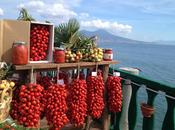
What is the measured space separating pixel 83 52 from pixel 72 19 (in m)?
0.42

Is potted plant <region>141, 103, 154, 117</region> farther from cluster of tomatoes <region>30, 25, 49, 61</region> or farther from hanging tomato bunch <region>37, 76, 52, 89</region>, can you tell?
cluster of tomatoes <region>30, 25, 49, 61</region>

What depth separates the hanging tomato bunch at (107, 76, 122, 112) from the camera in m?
4.25

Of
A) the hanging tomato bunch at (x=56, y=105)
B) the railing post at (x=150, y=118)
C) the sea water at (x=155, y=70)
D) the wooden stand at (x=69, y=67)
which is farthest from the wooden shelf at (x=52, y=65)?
the sea water at (x=155, y=70)

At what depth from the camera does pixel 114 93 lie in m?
4.26

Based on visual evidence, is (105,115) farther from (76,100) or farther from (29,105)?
(29,105)

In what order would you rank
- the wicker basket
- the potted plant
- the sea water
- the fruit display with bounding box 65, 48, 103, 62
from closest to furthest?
the wicker basket
the potted plant
the fruit display with bounding box 65, 48, 103, 62
the sea water

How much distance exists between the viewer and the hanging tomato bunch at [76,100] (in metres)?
3.87

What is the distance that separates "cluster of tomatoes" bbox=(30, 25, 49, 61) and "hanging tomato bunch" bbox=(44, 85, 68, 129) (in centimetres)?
35

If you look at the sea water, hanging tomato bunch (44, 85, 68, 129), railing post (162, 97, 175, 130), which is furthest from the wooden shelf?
the sea water

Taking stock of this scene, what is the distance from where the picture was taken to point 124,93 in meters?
4.31

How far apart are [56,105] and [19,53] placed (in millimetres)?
669

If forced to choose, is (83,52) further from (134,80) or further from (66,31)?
(134,80)

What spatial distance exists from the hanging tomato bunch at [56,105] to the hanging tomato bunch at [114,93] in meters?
0.79

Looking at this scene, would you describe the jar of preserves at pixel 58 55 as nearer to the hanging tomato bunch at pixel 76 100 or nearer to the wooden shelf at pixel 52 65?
the wooden shelf at pixel 52 65
